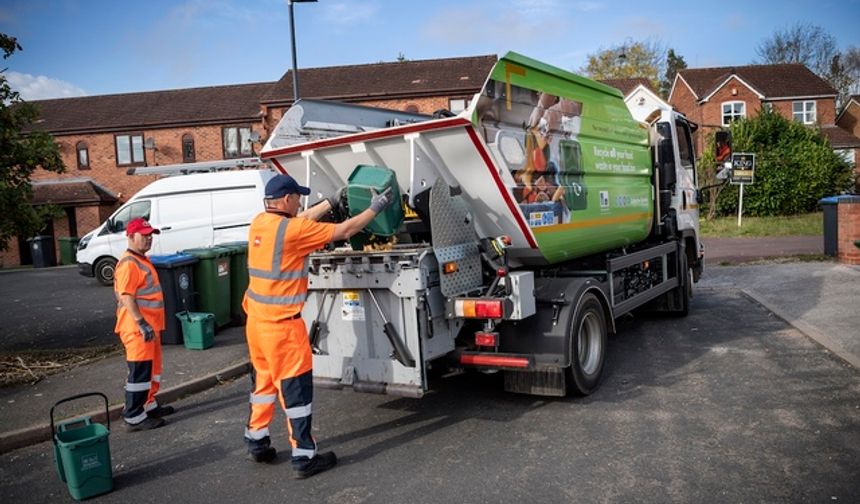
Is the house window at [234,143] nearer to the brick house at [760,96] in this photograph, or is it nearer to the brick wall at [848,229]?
the brick house at [760,96]

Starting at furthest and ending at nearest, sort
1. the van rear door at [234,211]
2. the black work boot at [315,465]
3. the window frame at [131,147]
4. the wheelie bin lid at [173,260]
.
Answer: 1. the window frame at [131,147]
2. the van rear door at [234,211]
3. the wheelie bin lid at [173,260]
4. the black work boot at [315,465]

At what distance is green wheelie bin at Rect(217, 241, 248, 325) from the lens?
30.4 ft

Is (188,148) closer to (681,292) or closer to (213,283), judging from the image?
(213,283)

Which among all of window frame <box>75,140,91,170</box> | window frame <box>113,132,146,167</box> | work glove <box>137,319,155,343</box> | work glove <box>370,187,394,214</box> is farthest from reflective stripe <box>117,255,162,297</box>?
window frame <box>75,140,91,170</box>

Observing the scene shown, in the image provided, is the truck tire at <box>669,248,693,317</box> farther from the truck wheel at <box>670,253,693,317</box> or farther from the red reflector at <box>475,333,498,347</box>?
the red reflector at <box>475,333,498,347</box>

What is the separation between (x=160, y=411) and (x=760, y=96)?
127ft

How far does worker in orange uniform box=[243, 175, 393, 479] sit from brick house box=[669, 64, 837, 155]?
3451 centimetres

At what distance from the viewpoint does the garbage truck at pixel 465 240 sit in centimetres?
455

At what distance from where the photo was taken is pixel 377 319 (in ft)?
15.3

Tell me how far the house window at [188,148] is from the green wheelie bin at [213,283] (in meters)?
23.9

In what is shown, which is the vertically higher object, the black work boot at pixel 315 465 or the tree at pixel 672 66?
the tree at pixel 672 66

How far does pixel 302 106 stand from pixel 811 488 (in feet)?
14.6

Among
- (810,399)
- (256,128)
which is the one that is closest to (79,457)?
(810,399)

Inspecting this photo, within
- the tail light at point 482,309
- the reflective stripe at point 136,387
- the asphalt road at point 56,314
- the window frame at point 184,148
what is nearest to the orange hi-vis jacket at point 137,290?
the reflective stripe at point 136,387
